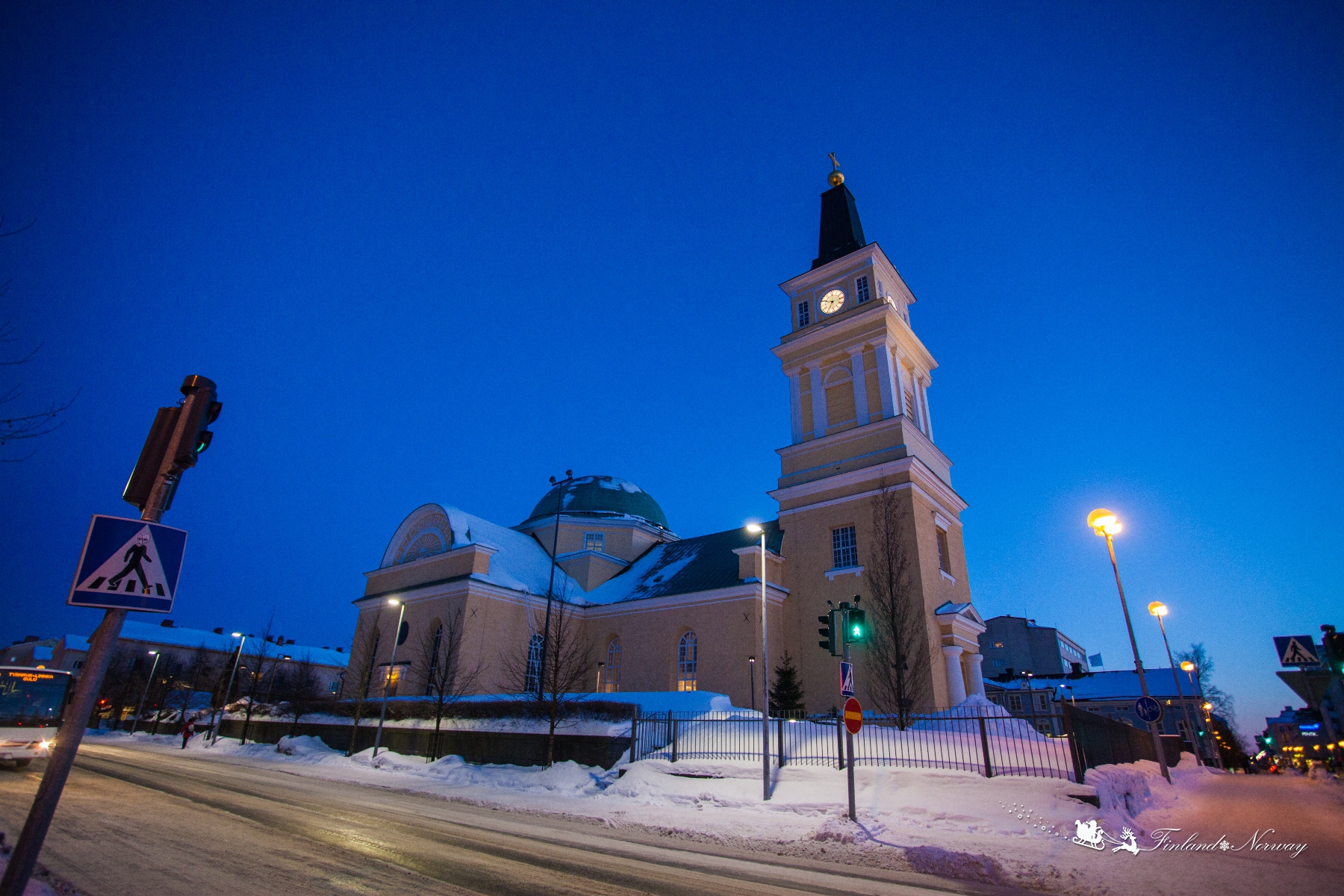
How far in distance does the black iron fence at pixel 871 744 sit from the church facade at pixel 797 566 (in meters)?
8.00

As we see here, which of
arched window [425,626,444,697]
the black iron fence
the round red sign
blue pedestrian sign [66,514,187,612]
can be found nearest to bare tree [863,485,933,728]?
the black iron fence

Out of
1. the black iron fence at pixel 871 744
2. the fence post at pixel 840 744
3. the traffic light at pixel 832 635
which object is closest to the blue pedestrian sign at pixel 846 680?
the traffic light at pixel 832 635

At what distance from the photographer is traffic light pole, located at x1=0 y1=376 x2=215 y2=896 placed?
13.3 ft

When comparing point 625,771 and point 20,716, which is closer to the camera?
point 20,716

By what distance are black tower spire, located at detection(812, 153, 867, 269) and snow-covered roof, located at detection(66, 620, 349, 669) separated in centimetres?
8036

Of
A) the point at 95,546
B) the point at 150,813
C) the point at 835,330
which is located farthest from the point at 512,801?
the point at 835,330

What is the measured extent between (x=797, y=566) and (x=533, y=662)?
15.4 m

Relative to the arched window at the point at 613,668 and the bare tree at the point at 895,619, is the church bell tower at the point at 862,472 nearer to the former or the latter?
the bare tree at the point at 895,619

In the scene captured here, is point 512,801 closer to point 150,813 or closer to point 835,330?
point 150,813

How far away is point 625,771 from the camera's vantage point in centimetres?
1783

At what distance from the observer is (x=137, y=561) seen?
15.6 ft

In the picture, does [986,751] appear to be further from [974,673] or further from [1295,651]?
[974,673]

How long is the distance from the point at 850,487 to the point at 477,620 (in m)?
19.8

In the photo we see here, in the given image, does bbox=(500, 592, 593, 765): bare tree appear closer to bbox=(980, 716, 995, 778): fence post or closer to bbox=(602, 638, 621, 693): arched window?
bbox=(602, 638, 621, 693): arched window
